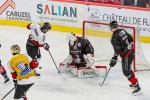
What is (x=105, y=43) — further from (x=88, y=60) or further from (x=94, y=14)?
(x=94, y=14)

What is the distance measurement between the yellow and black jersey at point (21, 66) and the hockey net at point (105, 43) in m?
3.12

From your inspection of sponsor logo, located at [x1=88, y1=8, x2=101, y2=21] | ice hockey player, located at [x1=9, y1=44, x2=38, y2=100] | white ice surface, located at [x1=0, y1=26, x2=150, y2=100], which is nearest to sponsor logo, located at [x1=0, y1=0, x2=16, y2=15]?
sponsor logo, located at [x1=88, y1=8, x2=101, y2=21]

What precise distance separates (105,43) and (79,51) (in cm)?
109

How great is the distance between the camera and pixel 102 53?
11219mm

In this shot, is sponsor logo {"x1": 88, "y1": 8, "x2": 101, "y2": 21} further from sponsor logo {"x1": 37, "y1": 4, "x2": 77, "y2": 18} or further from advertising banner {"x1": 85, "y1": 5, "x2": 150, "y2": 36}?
sponsor logo {"x1": 37, "y1": 4, "x2": 77, "y2": 18}

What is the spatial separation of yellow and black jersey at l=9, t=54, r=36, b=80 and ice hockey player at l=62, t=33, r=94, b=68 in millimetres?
2237

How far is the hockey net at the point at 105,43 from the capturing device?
35.8 feet

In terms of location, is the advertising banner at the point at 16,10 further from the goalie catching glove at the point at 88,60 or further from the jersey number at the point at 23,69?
the jersey number at the point at 23,69

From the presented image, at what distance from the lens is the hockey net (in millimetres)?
10906

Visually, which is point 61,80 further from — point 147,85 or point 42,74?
point 147,85

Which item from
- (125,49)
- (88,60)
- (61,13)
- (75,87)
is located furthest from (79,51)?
(61,13)

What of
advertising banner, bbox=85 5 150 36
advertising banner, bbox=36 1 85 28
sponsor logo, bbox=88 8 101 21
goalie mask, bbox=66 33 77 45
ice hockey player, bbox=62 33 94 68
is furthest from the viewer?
advertising banner, bbox=36 1 85 28

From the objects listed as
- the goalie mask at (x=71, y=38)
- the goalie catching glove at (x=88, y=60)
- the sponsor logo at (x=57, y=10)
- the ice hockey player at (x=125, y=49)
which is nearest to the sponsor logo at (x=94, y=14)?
the sponsor logo at (x=57, y=10)

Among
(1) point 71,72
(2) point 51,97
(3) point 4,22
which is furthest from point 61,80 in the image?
(3) point 4,22
